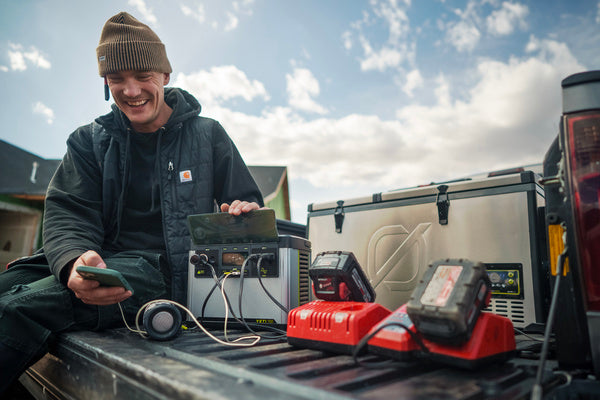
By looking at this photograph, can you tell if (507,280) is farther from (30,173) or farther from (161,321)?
(30,173)

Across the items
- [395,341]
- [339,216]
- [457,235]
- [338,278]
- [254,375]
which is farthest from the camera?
[339,216]

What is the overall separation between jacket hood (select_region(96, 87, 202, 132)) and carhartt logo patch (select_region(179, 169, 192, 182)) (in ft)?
0.81

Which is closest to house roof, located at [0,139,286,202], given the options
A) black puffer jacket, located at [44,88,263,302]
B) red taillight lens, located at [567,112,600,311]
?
black puffer jacket, located at [44,88,263,302]

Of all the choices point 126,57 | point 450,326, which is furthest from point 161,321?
point 126,57

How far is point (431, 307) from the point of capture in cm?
80

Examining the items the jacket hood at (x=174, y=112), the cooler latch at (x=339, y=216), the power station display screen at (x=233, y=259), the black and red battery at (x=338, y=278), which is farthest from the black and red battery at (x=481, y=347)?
the jacket hood at (x=174, y=112)

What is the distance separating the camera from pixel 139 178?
186 cm

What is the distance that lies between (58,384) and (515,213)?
1722 millimetres

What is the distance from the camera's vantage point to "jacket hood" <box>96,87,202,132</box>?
1832mm

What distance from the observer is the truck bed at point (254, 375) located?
0.64m

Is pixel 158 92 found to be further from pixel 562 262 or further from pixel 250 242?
pixel 562 262

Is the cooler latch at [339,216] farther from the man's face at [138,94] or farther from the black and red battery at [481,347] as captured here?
the black and red battery at [481,347]

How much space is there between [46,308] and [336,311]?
94cm

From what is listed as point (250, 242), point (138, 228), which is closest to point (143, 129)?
point (138, 228)
